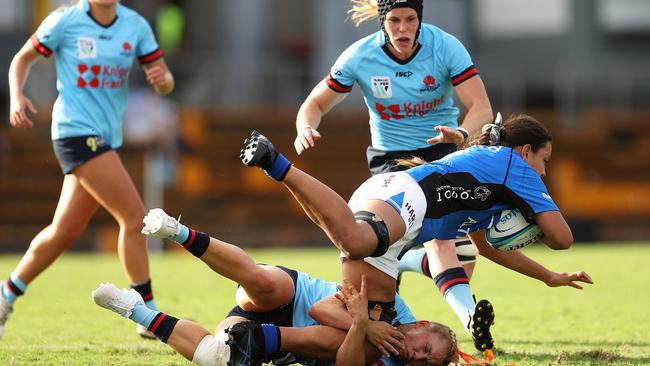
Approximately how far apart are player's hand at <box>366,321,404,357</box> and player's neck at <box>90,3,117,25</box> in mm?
3136

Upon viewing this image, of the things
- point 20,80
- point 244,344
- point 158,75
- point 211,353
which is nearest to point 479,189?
point 244,344

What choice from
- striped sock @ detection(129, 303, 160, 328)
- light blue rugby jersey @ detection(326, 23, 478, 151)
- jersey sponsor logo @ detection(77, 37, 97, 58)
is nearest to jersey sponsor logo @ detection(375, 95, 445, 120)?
light blue rugby jersey @ detection(326, 23, 478, 151)

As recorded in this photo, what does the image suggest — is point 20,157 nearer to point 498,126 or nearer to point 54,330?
point 54,330

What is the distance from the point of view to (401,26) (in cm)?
641

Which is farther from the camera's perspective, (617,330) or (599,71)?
(599,71)

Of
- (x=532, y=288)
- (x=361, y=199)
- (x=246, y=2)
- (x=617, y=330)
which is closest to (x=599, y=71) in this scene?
(x=246, y=2)

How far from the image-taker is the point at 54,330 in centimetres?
723

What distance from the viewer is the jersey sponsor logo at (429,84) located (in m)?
6.61

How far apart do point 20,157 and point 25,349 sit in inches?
489

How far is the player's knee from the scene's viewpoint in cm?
534

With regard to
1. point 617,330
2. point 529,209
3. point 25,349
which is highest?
point 529,209

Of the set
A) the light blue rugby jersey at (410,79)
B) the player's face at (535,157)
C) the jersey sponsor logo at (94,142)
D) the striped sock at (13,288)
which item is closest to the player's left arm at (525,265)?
the player's face at (535,157)

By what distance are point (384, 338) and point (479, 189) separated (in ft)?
3.16

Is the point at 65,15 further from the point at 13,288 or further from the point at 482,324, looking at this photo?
the point at 482,324
